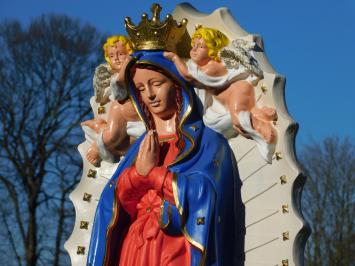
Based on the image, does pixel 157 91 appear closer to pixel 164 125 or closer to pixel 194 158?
pixel 164 125

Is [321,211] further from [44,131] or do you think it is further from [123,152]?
[123,152]

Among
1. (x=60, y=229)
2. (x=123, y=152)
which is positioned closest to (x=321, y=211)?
(x=60, y=229)

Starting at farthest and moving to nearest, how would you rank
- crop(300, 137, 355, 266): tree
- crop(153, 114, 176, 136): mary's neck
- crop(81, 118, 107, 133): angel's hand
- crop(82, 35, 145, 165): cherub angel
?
crop(300, 137, 355, 266): tree
crop(81, 118, 107, 133): angel's hand
crop(82, 35, 145, 165): cherub angel
crop(153, 114, 176, 136): mary's neck

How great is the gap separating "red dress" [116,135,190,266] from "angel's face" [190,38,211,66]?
35 centimetres

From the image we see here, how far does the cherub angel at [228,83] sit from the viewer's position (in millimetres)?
3500

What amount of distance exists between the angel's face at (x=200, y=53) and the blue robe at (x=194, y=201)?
109mm

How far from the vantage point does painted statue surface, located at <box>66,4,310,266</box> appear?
11.1 ft

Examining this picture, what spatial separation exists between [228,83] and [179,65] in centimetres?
23

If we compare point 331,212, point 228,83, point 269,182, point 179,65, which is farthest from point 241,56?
point 331,212

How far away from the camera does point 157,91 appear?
3.68 m

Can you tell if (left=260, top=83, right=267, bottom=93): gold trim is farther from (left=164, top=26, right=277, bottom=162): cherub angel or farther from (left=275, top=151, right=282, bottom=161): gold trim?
(left=275, top=151, right=282, bottom=161): gold trim

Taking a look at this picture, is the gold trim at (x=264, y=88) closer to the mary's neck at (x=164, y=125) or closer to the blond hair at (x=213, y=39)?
the blond hair at (x=213, y=39)

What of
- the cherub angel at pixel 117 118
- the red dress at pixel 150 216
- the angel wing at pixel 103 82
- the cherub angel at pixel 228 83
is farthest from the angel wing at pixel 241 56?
the angel wing at pixel 103 82

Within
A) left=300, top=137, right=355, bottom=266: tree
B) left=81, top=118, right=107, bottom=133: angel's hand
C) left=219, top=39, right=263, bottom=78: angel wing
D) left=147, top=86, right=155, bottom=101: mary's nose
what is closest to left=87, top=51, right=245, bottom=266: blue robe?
left=147, top=86, right=155, bottom=101: mary's nose
